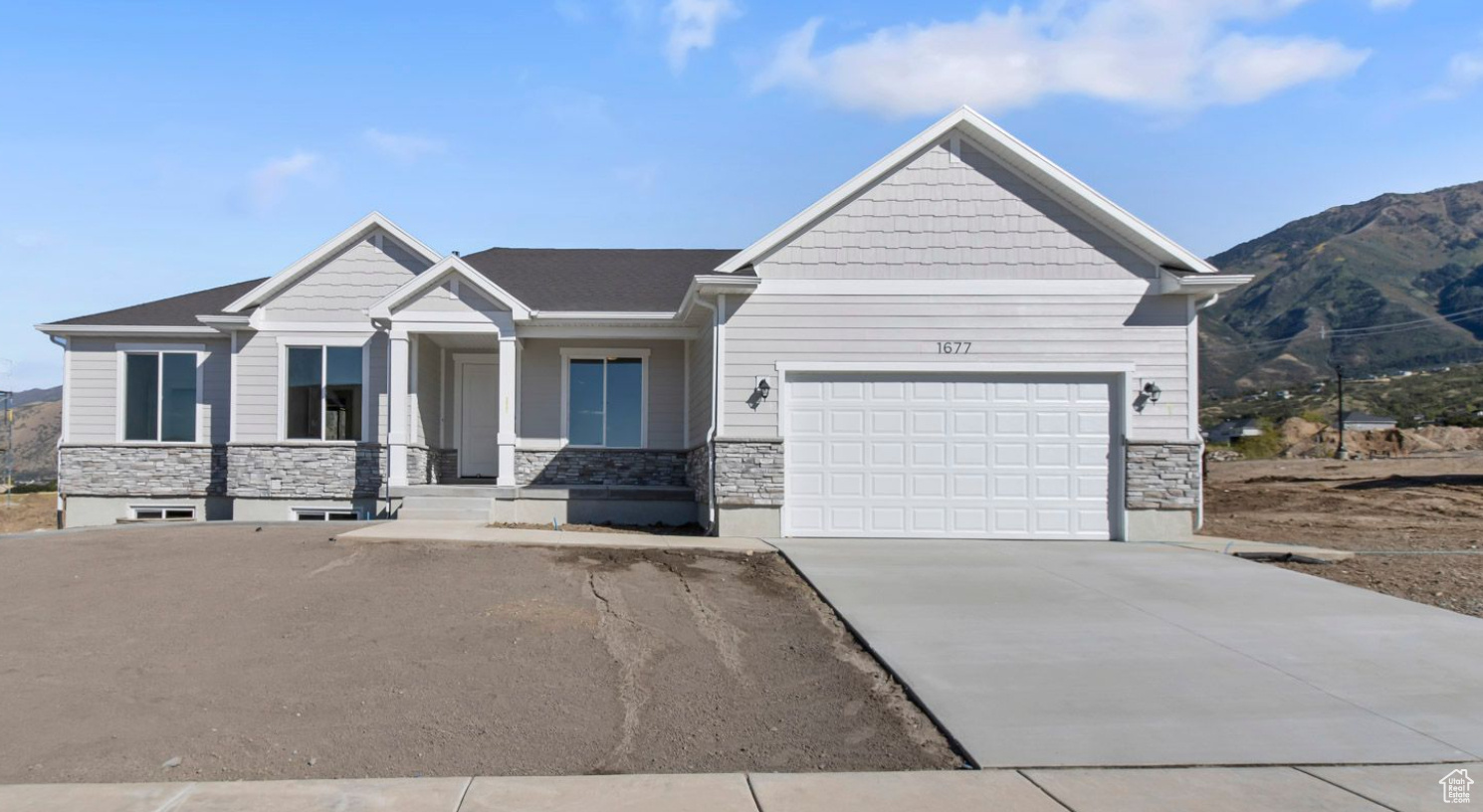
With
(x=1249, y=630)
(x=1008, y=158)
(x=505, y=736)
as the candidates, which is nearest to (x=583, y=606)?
(x=505, y=736)

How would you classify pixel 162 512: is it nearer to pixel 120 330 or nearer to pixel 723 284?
pixel 120 330

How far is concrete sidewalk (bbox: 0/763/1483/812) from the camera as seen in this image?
490 centimetres

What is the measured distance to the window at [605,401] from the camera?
17594mm

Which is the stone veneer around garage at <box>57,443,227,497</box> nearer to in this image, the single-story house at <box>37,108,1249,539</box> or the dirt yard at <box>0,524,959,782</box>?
the dirt yard at <box>0,524,959,782</box>

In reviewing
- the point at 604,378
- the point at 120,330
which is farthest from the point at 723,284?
the point at 120,330

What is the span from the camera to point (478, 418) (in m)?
18.6

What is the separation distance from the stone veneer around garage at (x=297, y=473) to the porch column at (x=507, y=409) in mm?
2357

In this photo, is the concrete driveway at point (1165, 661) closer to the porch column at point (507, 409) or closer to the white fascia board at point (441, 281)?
the porch column at point (507, 409)

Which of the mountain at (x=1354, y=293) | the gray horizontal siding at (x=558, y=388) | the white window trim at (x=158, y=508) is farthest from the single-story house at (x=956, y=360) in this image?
the mountain at (x=1354, y=293)

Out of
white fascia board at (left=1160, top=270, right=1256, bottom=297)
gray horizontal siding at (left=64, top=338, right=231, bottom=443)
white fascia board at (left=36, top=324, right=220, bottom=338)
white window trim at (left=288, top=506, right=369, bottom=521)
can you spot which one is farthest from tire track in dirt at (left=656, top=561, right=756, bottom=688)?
white fascia board at (left=36, top=324, right=220, bottom=338)

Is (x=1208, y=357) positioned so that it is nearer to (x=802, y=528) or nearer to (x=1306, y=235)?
(x=1306, y=235)

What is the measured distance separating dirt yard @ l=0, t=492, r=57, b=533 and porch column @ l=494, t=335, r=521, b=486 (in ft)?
32.7

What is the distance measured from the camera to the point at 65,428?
711 inches

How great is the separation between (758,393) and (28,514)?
18251mm
